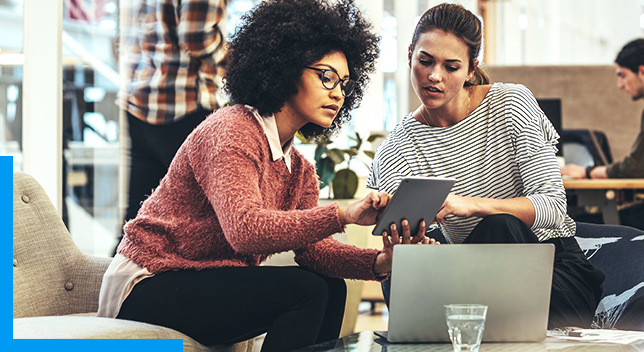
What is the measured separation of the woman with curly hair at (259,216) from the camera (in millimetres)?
1106

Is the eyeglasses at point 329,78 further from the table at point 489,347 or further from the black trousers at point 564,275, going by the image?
the table at point 489,347

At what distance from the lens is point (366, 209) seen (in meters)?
1.10

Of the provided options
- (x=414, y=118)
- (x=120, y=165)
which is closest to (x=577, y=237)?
(x=414, y=118)

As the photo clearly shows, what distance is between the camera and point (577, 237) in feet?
5.19

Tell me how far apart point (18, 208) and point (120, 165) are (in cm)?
134

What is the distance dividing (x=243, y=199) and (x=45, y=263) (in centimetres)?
60

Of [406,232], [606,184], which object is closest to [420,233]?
[406,232]

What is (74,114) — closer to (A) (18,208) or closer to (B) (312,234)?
(A) (18,208)

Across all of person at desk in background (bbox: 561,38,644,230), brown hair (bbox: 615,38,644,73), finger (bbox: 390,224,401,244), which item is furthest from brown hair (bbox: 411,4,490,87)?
brown hair (bbox: 615,38,644,73)

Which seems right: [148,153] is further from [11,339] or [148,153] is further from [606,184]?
[606,184]

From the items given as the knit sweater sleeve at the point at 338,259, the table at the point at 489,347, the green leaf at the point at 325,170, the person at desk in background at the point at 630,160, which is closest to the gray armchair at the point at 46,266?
the knit sweater sleeve at the point at 338,259

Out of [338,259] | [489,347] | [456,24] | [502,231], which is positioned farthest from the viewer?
Result: [456,24]

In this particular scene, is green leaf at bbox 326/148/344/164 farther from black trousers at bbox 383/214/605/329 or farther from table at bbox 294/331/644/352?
table at bbox 294/331/644/352

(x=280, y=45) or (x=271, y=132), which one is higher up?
(x=280, y=45)
